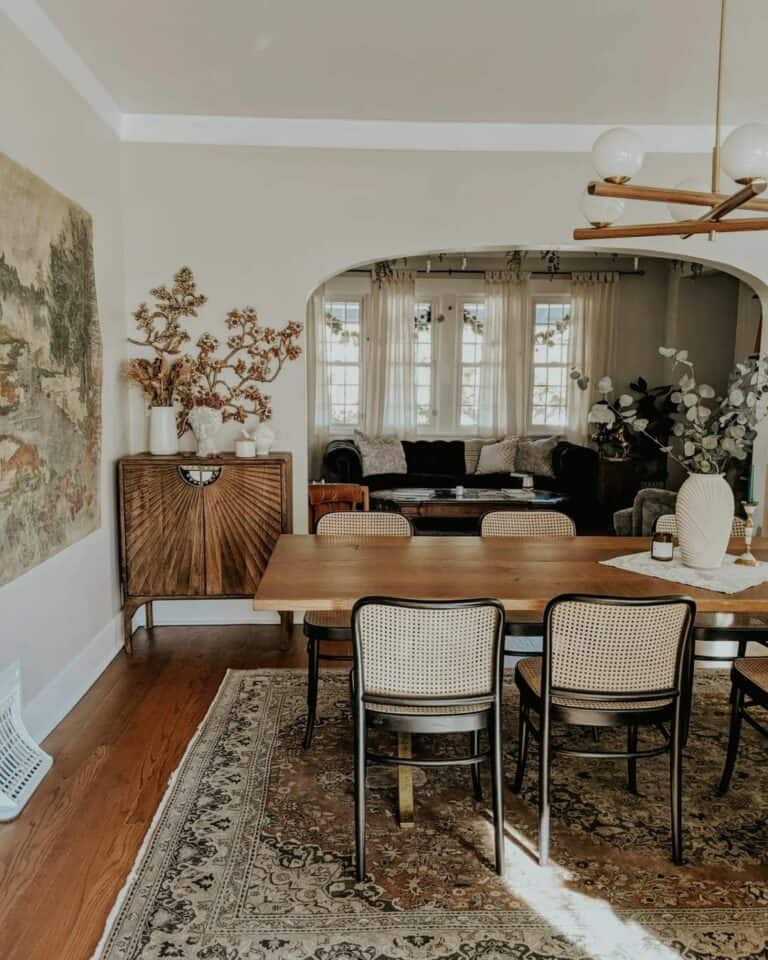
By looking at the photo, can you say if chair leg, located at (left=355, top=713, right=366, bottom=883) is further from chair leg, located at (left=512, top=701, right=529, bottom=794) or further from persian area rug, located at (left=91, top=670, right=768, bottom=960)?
chair leg, located at (left=512, top=701, right=529, bottom=794)

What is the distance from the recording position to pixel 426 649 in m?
2.14

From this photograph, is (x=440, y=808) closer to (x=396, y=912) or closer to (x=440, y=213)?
(x=396, y=912)

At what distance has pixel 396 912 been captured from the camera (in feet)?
6.82

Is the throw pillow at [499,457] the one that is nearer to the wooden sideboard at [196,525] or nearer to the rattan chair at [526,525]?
the wooden sideboard at [196,525]

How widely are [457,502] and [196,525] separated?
2.92 m

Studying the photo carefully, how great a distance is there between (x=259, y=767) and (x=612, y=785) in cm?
132

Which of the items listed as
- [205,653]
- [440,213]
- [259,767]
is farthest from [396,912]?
[440,213]

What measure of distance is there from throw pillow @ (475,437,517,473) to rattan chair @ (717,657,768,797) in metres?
5.36

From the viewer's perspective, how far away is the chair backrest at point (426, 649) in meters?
2.11

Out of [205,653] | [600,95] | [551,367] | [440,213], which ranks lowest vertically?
[205,653]

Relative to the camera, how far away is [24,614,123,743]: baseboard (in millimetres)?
3107

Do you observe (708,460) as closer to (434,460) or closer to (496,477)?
(496,477)

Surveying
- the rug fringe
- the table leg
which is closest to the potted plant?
the table leg

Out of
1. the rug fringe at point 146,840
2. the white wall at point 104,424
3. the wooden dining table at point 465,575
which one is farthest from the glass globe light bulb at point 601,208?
the rug fringe at point 146,840
